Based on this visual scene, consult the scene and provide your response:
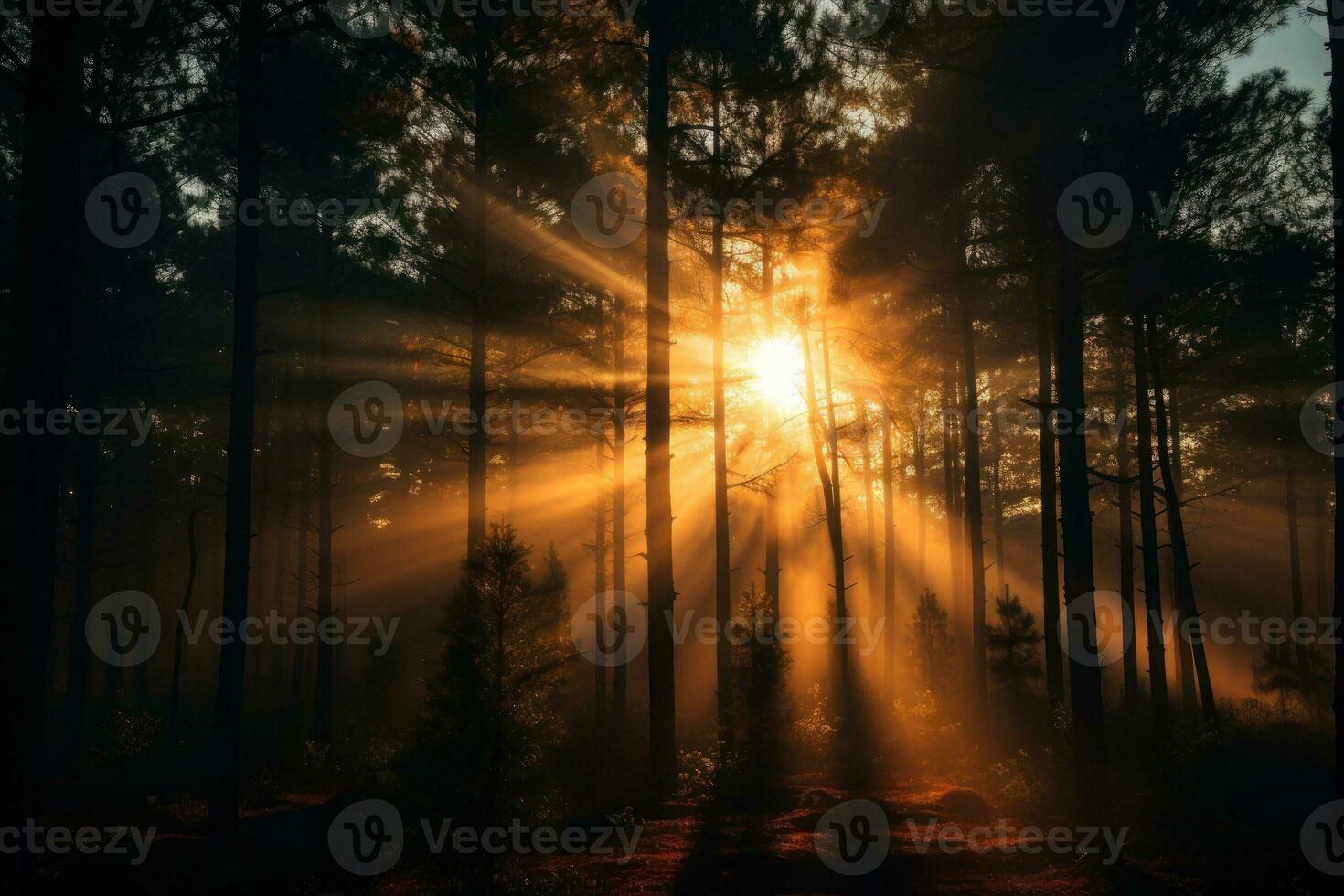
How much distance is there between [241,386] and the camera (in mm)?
9297

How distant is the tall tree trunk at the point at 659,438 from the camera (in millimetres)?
10648

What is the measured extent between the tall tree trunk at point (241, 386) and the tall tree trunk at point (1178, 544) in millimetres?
15088

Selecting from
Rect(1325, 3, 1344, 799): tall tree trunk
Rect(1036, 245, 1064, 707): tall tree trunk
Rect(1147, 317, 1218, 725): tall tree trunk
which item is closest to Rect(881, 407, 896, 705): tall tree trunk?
Rect(1036, 245, 1064, 707): tall tree trunk

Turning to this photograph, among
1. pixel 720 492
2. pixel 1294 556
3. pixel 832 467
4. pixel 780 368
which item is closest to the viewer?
pixel 720 492

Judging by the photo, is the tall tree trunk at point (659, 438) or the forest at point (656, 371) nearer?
the forest at point (656, 371)

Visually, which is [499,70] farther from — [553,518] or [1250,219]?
[553,518]

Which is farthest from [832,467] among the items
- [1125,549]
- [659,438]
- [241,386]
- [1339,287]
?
[241,386]

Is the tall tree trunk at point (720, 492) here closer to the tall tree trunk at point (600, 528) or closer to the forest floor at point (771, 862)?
the tall tree trunk at point (600, 528)

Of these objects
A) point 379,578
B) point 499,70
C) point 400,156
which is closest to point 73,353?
point 400,156

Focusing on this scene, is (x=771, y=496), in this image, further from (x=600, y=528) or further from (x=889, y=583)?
(x=889, y=583)

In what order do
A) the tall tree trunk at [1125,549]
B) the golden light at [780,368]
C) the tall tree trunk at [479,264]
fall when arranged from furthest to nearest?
the tall tree trunk at [1125,549], the golden light at [780,368], the tall tree trunk at [479,264]

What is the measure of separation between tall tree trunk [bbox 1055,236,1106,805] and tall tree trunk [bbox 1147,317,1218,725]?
7.07m

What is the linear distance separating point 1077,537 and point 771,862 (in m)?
4.95

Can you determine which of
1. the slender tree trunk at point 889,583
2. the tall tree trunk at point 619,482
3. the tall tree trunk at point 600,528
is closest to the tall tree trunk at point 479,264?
the tall tree trunk at point 600,528
